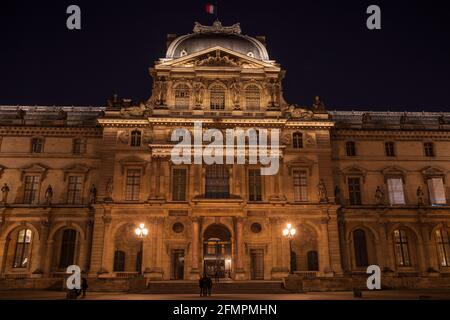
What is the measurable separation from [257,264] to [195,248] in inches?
261

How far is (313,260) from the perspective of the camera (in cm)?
4534

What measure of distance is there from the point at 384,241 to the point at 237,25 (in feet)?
104

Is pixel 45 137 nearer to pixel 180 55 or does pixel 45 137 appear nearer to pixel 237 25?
pixel 180 55

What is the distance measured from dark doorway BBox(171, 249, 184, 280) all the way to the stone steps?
665 cm

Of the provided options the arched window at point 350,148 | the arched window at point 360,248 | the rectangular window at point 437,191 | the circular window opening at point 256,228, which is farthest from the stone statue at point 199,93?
the rectangular window at point 437,191

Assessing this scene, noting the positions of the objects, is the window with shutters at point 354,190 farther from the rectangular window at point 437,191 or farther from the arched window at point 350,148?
the rectangular window at point 437,191

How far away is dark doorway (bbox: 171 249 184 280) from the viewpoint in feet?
142

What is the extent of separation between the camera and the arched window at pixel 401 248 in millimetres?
48281

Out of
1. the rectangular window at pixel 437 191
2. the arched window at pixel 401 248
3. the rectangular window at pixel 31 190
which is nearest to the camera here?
the arched window at pixel 401 248

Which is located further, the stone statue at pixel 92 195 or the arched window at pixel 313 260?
the stone statue at pixel 92 195

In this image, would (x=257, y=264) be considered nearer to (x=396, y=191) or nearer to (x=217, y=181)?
(x=217, y=181)

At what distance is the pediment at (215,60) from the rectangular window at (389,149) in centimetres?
1708

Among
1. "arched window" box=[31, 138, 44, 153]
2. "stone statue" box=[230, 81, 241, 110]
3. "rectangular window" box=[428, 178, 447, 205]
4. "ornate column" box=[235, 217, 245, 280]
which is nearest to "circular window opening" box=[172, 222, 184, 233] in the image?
"ornate column" box=[235, 217, 245, 280]

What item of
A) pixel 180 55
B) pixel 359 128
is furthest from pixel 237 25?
pixel 359 128
